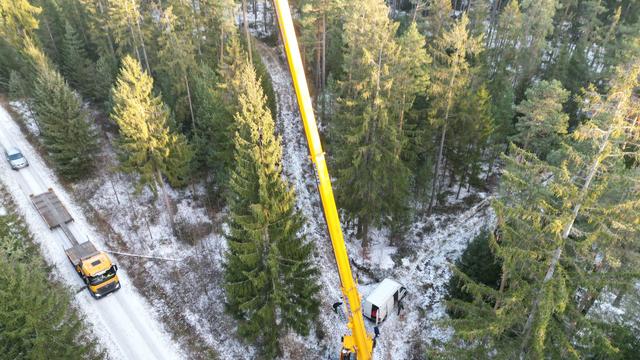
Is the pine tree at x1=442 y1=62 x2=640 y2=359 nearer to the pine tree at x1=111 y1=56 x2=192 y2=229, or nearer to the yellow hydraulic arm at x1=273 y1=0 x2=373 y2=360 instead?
the yellow hydraulic arm at x1=273 y1=0 x2=373 y2=360

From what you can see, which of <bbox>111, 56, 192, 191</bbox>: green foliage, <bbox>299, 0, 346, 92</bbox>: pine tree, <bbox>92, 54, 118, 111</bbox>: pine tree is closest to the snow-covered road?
<bbox>111, 56, 192, 191</bbox>: green foliage

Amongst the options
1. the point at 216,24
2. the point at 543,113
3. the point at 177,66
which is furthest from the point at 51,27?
the point at 543,113

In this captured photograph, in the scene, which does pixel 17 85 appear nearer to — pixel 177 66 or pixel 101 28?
pixel 101 28

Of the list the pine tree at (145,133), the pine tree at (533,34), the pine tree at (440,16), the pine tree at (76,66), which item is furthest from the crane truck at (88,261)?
the pine tree at (533,34)

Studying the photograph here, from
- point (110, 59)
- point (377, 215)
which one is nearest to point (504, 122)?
point (377, 215)

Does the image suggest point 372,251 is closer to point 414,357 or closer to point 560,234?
point 414,357

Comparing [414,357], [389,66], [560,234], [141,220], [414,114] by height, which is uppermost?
[389,66]
